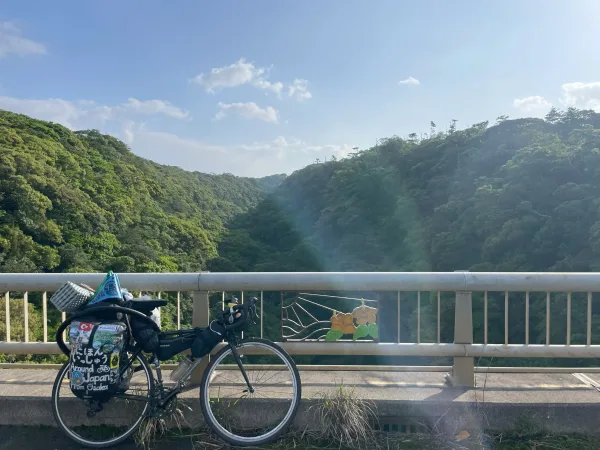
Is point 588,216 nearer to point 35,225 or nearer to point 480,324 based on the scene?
point 480,324

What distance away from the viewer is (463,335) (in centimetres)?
357

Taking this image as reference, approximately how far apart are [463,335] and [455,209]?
39.3 metres

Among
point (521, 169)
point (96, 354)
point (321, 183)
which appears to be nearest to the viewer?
point (96, 354)

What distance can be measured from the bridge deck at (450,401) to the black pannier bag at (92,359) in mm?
607

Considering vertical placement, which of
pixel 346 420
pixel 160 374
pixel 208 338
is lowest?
pixel 346 420

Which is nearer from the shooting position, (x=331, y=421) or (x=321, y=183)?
(x=331, y=421)

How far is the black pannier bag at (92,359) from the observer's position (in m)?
3.03

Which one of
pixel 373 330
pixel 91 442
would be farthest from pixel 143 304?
pixel 373 330

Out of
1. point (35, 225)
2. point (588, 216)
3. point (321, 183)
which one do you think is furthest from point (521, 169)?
point (321, 183)

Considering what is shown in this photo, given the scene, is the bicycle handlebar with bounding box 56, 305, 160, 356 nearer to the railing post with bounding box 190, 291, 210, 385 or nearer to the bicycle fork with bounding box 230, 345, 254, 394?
the railing post with bounding box 190, 291, 210, 385

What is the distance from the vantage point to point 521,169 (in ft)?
115

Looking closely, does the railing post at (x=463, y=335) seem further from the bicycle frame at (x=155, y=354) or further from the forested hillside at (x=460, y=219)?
the bicycle frame at (x=155, y=354)

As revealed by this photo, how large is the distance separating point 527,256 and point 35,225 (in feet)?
110

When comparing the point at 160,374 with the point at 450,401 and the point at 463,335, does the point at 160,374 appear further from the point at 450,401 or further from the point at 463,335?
Result: the point at 463,335
